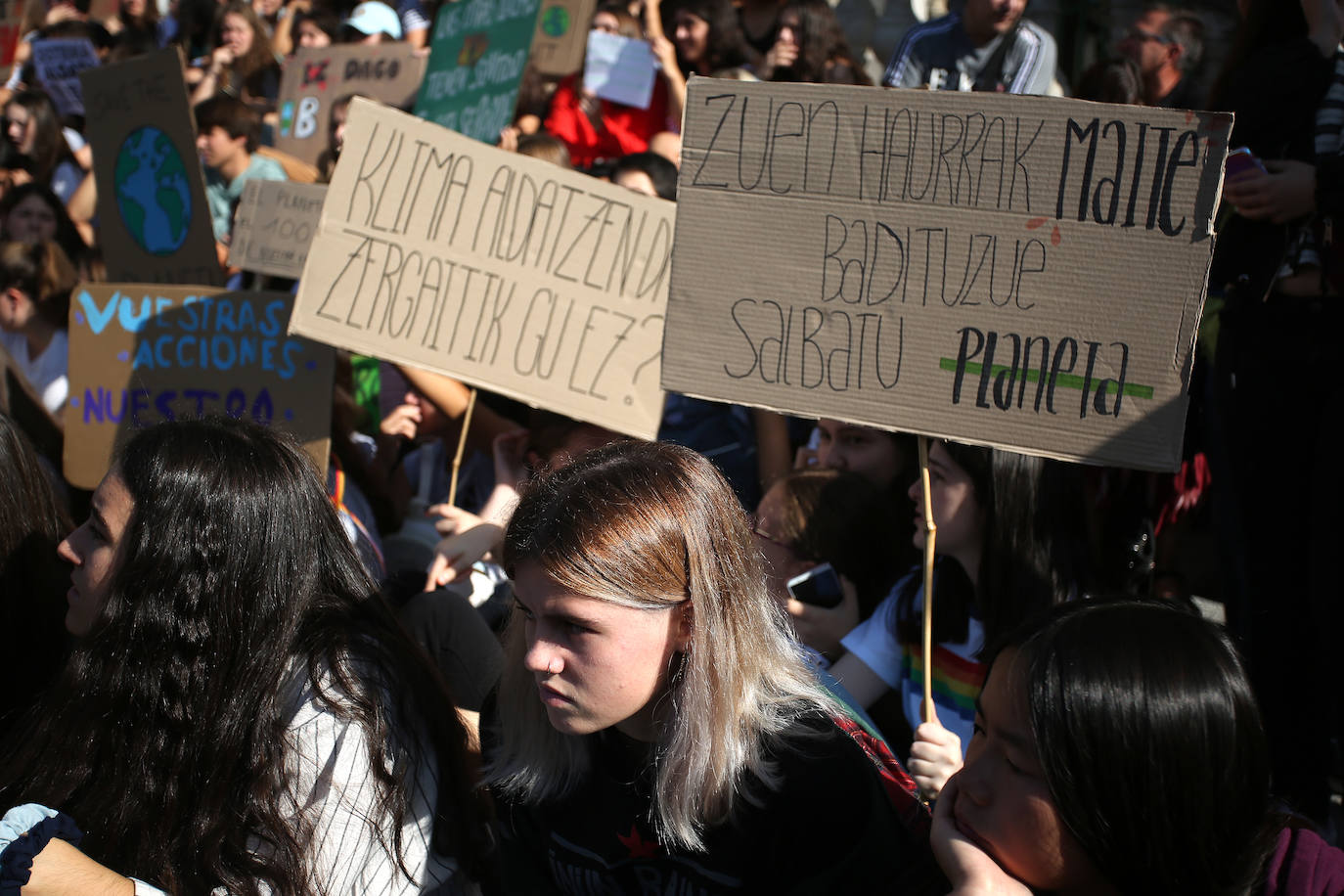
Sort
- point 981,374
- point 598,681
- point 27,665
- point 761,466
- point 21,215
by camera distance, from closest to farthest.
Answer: point 598,681
point 981,374
point 27,665
point 761,466
point 21,215

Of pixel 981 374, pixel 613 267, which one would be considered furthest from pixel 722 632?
pixel 613 267

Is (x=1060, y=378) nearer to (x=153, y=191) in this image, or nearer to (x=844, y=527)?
(x=844, y=527)

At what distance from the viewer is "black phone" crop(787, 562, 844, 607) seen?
3012 millimetres

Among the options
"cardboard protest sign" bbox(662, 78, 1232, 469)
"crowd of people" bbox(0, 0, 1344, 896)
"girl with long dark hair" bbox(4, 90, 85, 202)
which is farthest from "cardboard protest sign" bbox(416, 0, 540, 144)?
"girl with long dark hair" bbox(4, 90, 85, 202)

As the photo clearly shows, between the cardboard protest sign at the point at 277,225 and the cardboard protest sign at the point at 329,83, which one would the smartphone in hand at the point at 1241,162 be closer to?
the cardboard protest sign at the point at 277,225

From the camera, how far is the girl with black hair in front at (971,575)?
2744 mm

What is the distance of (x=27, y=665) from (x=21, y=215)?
4463mm

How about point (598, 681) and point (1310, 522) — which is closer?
point (598, 681)

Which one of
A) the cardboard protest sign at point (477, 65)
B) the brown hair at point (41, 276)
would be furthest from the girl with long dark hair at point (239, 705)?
the cardboard protest sign at point (477, 65)

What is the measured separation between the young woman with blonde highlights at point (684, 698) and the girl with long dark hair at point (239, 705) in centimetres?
24

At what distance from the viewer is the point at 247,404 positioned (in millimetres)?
3400

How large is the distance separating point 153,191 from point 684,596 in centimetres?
322

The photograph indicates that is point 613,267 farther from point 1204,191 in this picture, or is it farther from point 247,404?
point 1204,191

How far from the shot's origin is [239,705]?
1989mm
